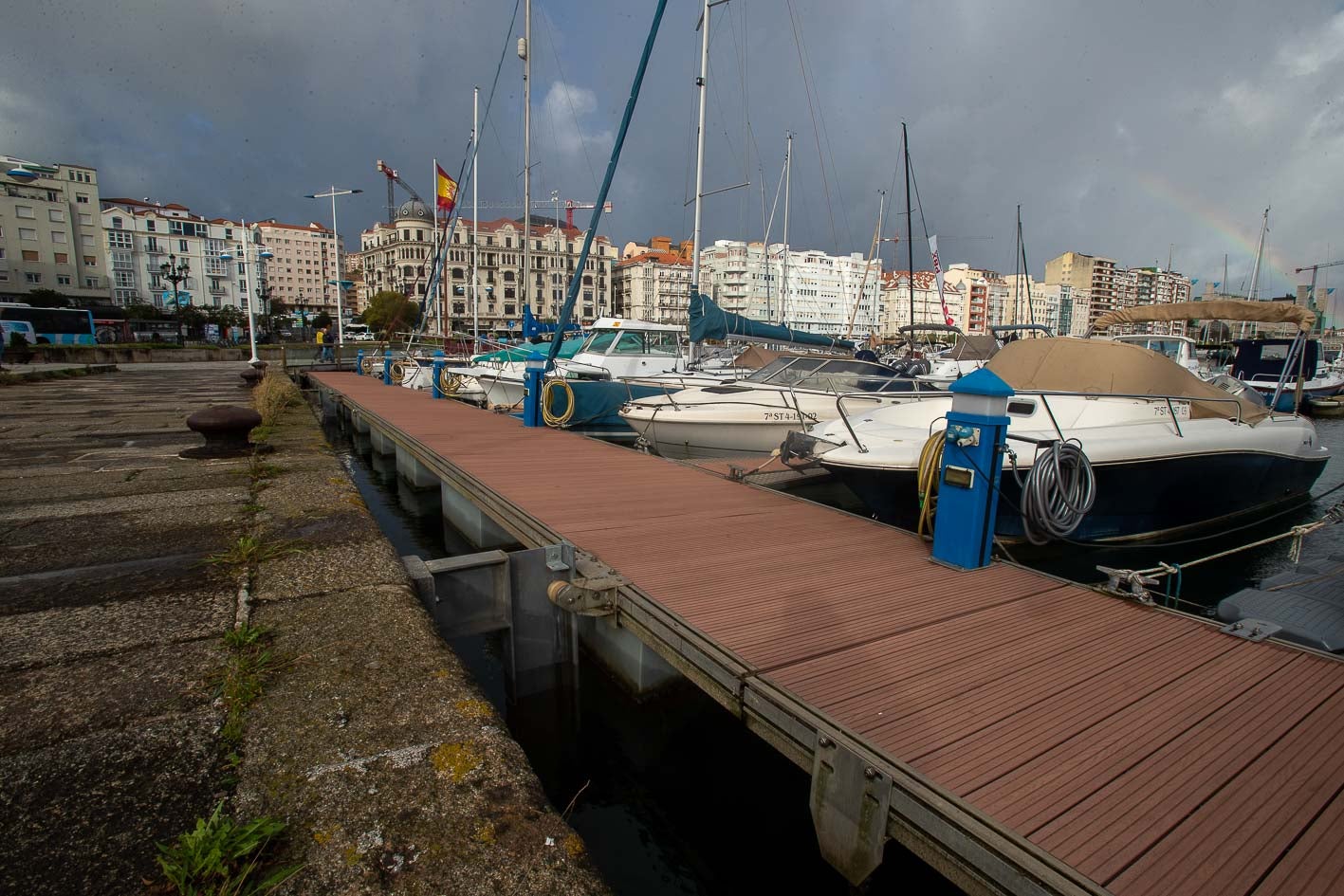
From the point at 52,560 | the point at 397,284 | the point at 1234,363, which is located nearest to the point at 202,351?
the point at 52,560

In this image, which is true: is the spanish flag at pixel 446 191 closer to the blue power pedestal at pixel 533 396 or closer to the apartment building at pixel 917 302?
the blue power pedestal at pixel 533 396

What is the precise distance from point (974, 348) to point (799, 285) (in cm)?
9988

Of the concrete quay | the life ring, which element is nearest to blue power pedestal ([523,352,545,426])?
the life ring

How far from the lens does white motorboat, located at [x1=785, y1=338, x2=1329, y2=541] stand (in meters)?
6.29

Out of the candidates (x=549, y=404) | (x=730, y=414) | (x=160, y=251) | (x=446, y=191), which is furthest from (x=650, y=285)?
(x=730, y=414)

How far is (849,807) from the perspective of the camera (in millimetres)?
2316

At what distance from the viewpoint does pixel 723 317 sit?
1463 cm

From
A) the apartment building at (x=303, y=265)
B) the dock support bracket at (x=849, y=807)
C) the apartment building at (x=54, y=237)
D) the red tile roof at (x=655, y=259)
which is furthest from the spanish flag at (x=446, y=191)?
the apartment building at (x=303, y=265)

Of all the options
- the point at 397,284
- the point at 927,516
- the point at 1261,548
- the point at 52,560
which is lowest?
the point at 1261,548

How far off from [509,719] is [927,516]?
11.1 feet

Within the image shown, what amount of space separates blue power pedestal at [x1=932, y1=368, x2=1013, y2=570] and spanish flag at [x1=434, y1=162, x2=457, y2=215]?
27599 millimetres

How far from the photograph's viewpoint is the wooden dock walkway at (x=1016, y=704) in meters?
1.94

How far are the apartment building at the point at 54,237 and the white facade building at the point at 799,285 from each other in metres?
77.1

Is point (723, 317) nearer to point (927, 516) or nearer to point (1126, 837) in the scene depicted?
point (927, 516)
